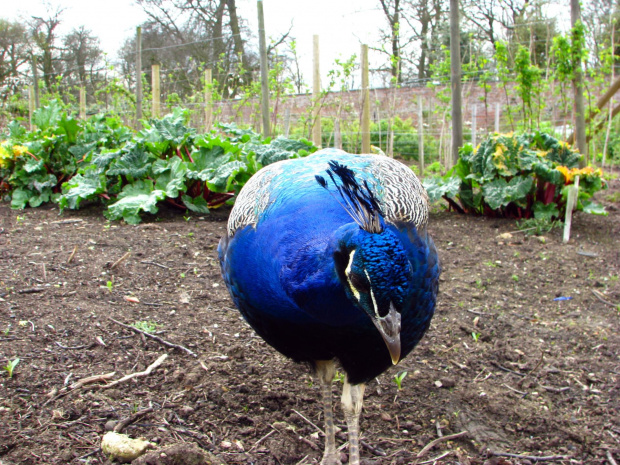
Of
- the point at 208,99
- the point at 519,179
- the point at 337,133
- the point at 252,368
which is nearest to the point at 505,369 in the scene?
the point at 252,368

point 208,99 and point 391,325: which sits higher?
point 208,99

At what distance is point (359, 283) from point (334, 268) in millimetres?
143

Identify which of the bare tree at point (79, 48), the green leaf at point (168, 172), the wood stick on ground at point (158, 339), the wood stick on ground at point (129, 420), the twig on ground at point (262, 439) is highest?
the bare tree at point (79, 48)

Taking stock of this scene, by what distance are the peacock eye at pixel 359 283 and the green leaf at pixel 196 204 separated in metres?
4.07

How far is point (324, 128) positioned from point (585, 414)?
11.0 m

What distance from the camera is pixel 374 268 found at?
4.85 feet

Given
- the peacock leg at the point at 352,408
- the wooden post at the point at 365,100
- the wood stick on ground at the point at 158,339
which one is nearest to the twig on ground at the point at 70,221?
the wood stick on ground at the point at 158,339

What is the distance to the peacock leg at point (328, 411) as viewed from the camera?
2342 mm

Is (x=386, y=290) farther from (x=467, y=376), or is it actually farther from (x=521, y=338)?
(x=521, y=338)

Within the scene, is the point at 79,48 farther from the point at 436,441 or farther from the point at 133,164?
the point at 436,441

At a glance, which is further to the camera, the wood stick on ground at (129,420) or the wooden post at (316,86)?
the wooden post at (316,86)

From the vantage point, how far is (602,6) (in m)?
13.0

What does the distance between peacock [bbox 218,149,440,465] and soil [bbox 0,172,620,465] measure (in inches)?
17.9

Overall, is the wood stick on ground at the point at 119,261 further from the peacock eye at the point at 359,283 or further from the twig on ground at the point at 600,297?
the twig on ground at the point at 600,297
